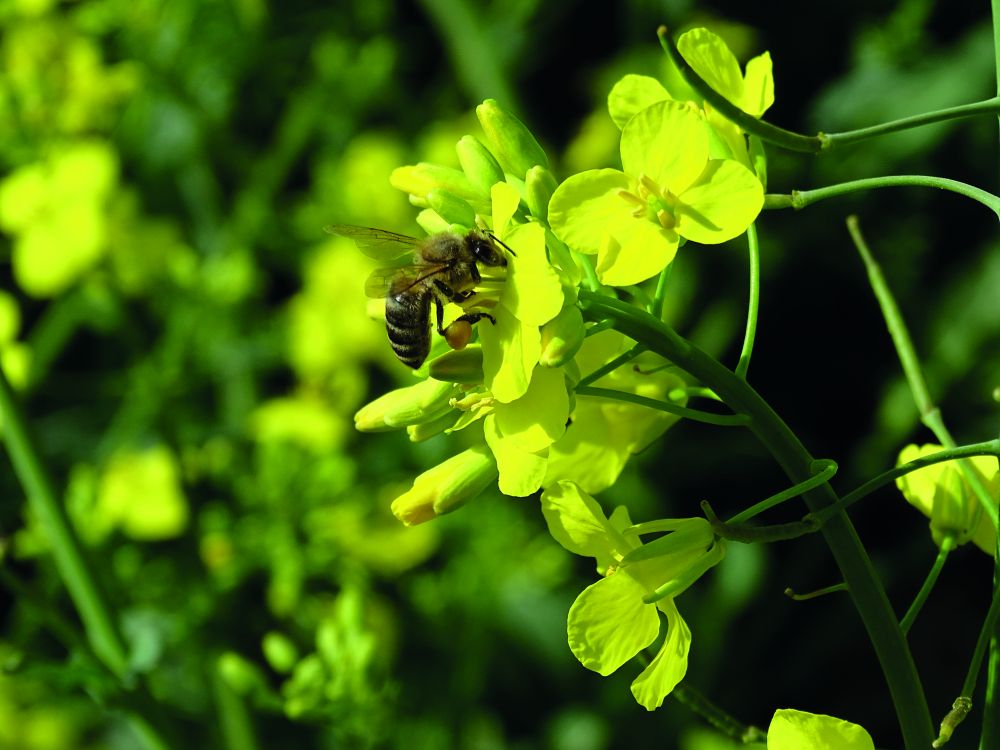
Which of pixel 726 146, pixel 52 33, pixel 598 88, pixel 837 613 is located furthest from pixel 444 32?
pixel 726 146

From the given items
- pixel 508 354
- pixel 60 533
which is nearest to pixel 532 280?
pixel 508 354

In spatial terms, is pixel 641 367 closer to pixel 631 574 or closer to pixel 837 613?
pixel 631 574

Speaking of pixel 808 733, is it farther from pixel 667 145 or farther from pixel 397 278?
pixel 397 278

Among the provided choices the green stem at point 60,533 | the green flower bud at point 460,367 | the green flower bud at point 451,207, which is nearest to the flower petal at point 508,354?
the green flower bud at point 460,367

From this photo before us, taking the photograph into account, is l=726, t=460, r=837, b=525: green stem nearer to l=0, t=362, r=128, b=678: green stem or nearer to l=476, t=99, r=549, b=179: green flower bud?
l=476, t=99, r=549, b=179: green flower bud

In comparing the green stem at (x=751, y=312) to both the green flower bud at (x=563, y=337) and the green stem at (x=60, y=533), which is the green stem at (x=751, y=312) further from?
the green stem at (x=60, y=533)

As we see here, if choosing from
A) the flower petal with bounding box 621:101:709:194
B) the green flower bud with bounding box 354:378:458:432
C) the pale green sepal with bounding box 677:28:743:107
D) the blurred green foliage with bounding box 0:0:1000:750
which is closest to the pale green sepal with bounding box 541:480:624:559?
the green flower bud with bounding box 354:378:458:432
